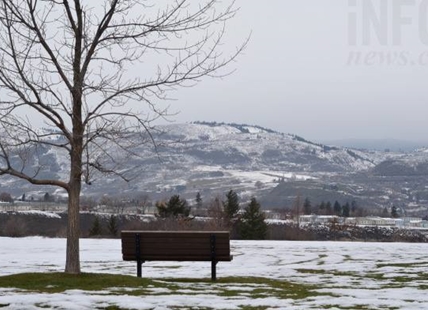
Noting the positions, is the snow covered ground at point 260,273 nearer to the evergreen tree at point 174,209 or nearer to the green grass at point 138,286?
the green grass at point 138,286

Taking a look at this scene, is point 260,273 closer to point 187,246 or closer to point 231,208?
point 187,246

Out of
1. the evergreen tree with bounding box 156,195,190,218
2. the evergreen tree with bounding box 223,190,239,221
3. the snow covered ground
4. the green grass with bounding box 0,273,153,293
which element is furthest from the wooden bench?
the evergreen tree with bounding box 223,190,239,221

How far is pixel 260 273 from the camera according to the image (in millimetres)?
18781

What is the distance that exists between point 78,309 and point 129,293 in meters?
1.90

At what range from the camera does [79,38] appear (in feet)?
46.9

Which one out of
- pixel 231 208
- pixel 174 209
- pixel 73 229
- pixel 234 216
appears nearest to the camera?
pixel 73 229

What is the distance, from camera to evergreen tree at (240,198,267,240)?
199ft

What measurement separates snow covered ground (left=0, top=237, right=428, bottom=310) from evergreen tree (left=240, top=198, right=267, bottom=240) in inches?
1154

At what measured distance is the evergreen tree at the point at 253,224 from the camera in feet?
199

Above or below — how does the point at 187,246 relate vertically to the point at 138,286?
above

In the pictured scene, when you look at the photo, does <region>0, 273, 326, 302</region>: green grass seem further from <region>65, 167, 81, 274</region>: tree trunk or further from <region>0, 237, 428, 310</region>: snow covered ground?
<region>65, 167, 81, 274</region>: tree trunk

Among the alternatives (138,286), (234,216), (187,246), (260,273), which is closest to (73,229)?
(138,286)

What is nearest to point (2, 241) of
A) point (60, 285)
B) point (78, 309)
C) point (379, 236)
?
point (60, 285)

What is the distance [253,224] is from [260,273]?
4268 centimetres
